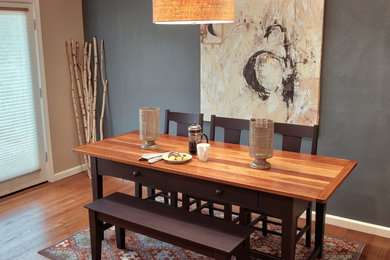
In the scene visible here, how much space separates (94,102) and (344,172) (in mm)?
3276

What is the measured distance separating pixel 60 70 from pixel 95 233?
2476mm

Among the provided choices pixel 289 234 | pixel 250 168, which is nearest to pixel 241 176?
pixel 250 168

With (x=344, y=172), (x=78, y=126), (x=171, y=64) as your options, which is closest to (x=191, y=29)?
(x=171, y=64)

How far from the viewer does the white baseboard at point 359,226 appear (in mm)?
3312

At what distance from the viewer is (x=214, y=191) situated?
242cm

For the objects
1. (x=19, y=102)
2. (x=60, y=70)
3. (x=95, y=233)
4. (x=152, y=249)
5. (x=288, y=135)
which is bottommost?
(x=152, y=249)

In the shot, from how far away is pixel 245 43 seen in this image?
12.1 feet

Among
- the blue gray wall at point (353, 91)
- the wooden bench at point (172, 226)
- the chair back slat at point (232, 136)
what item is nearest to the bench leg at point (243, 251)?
the wooden bench at point (172, 226)

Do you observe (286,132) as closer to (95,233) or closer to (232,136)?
(232,136)

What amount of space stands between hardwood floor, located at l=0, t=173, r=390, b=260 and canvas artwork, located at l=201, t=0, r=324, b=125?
1.14 metres

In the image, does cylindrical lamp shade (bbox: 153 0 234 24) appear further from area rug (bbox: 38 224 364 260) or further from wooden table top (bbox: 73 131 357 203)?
area rug (bbox: 38 224 364 260)

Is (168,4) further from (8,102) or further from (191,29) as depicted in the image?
(8,102)

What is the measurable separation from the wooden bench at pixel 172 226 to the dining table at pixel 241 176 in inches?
6.2

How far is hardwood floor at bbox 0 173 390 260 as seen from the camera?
3.16 meters
